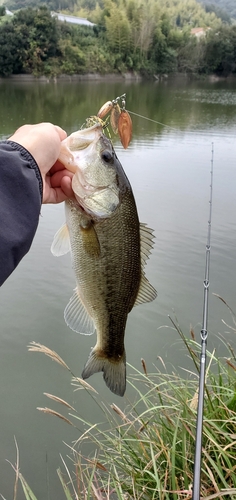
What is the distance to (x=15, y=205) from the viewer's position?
3.78ft

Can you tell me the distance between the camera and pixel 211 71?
64.9m

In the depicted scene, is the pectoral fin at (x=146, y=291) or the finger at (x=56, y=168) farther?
the pectoral fin at (x=146, y=291)

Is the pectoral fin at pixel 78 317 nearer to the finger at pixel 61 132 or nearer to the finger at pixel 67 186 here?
the finger at pixel 67 186

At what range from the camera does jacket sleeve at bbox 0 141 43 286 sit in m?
1.11

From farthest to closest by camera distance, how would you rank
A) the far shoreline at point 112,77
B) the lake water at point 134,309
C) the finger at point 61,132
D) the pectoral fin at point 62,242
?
the far shoreline at point 112,77 < the lake water at point 134,309 < the pectoral fin at point 62,242 < the finger at point 61,132

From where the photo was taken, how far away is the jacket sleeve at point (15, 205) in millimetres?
1110

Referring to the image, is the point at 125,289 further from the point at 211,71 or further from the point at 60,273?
the point at 211,71

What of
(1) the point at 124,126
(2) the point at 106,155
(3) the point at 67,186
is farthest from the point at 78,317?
(1) the point at 124,126

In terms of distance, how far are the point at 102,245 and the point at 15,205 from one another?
0.59m

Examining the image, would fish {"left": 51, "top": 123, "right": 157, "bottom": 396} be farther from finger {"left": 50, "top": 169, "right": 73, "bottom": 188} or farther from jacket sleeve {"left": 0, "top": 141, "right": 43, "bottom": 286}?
jacket sleeve {"left": 0, "top": 141, "right": 43, "bottom": 286}

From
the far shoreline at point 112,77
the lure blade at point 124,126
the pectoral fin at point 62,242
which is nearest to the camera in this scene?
Answer: the pectoral fin at point 62,242

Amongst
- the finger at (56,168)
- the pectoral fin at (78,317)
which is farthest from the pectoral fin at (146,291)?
the finger at (56,168)

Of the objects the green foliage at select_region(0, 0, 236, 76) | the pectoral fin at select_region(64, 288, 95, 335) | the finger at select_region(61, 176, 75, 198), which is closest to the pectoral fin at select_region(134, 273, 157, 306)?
the pectoral fin at select_region(64, 288, 95, 335)

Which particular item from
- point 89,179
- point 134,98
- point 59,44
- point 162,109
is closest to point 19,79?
point 59,44
